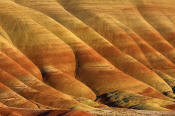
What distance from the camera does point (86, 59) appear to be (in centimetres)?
9600

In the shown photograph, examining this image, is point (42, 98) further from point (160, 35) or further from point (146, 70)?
point (160, 35)

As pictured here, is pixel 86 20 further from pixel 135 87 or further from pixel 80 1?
pixel 135 87

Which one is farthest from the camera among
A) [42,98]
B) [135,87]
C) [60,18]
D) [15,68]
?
[60,18]

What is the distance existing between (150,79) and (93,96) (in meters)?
16.2

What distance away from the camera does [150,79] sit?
3752 inches

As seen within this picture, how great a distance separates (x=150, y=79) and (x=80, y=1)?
4536cm

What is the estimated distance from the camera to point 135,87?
293 ft

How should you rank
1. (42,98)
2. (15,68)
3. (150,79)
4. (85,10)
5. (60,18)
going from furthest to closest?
(85,10), (60,18), (150,79), (15,68), (42,98)

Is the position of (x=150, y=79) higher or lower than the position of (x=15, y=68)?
lower

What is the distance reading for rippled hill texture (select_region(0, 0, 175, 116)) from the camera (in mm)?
75562

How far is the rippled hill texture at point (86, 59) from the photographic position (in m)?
75.6

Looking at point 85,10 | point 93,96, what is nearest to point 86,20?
point 85,10

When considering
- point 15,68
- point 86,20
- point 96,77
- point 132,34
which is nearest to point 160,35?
point 132,34

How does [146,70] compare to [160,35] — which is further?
[160,35]
